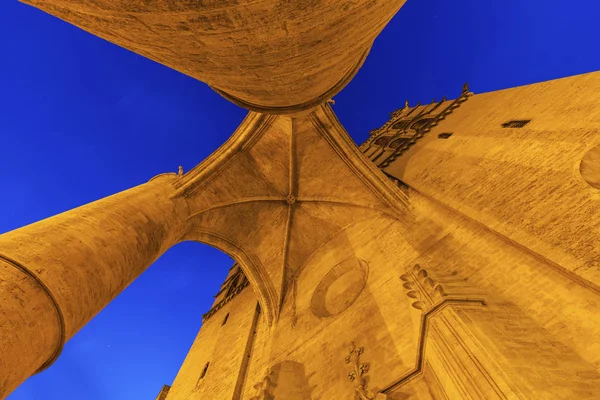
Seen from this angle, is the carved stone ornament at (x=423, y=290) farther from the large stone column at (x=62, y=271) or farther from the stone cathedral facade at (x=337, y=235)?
the large stone column at (x=62, y=271)

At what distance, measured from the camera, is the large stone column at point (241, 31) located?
2.04 metres

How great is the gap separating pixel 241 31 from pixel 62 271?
3.35 meters

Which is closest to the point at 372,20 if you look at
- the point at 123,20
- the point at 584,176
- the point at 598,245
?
the point at 123,20

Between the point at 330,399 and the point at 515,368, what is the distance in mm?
2893

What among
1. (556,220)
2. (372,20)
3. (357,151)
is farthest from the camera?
(357,151)

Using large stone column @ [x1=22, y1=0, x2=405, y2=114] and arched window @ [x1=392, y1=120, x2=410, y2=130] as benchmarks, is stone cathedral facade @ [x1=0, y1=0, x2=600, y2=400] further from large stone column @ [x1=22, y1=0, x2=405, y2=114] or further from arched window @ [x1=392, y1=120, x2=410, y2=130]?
arched window @ [x1=392, y1=120, x2=410, y2=130]

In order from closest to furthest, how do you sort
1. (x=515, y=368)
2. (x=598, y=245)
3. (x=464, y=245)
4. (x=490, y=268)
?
(x=515, y=368), (x=598, y=245), (x=490, y=268), (x=464, y=245)

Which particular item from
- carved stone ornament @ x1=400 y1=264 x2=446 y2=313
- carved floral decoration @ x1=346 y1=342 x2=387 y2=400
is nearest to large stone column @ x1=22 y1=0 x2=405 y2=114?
carved stone ornament @ x1=400 y1=264 x2=446 y2=313

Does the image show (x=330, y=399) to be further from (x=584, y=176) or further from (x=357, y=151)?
(x=357, y=151)

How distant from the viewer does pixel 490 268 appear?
4.92 metres

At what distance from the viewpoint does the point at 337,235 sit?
942 cm

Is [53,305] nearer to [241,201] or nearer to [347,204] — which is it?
[241,201]

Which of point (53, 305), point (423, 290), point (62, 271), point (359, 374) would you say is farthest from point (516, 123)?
point (53, 305)

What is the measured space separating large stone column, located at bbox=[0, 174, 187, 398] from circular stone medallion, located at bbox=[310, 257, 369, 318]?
357 centimetres
